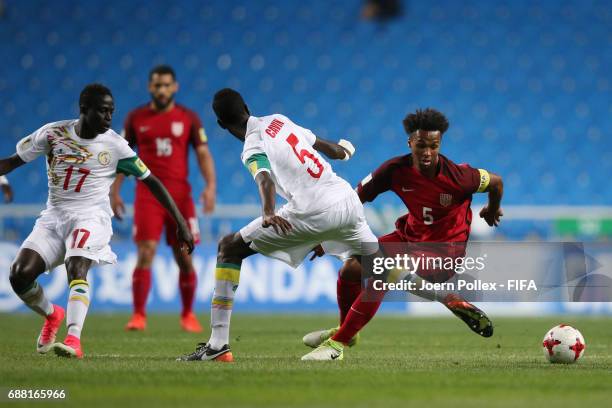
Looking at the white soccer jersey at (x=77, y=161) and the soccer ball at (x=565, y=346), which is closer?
the soccer ball at (x=565, y=346)

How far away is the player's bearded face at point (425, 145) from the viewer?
247 inches

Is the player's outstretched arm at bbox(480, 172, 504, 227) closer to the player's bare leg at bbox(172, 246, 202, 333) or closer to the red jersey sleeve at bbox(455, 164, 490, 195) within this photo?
the red jersey sleeve at bbox(455, 164, 490, 195)

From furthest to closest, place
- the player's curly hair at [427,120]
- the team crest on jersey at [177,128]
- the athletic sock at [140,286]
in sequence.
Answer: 1. the team crest on jersey at [177,128]
2. the athletic sock at [140,286]
3. the player's curly hair at [427,120]

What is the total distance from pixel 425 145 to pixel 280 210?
1.06 metres

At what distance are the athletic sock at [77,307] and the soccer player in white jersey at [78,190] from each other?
0.32 ft

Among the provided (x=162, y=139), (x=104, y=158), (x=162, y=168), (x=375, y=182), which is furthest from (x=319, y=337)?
(x=162, y=139)

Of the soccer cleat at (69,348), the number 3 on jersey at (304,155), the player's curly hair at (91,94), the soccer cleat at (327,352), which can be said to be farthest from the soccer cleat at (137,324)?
the number 3 on jersey at (304,155)

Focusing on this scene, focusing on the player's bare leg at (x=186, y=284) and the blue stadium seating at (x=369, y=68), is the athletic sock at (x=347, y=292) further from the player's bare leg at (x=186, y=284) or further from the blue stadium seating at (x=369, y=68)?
the blue stadium seating at (x=369, y=68)

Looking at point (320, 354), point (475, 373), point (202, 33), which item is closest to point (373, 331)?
point (320, 354)

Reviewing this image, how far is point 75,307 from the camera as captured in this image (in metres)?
6.05

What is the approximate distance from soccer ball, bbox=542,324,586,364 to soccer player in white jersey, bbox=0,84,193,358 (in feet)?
7.47

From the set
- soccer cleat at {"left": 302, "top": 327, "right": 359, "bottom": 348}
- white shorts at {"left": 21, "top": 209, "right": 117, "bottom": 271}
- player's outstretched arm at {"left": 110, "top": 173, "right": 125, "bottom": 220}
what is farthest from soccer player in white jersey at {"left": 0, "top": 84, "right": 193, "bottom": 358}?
player's outstretched arm at {"left": 110, "top": 173, "right": 125, "bottom": 220}

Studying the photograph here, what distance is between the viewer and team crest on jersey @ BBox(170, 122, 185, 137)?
9641mm

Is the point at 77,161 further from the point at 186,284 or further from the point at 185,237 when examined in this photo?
the point at 186,284
